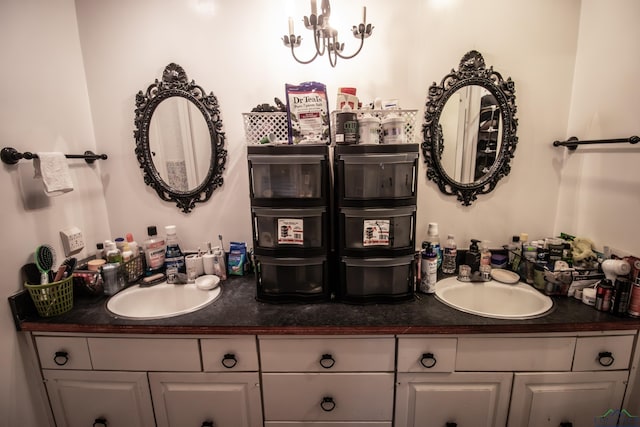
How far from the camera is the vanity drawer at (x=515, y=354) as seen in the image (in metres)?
1.08

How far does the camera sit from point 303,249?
3.94 ft

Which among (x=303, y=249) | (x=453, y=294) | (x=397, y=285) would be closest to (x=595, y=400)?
(x=453, y=294)

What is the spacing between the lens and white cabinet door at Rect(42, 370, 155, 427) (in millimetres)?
1157

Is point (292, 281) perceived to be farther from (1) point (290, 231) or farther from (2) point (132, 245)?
(2) point (132, 245)

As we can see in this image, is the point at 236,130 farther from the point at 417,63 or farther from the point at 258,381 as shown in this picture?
the point at 258,381

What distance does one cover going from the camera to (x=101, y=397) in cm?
118

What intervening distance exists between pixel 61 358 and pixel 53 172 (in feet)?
2.61

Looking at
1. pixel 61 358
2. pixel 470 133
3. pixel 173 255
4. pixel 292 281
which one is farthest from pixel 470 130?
pixel 61 358

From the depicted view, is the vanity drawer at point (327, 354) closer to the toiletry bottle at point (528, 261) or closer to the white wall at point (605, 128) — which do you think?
the toiletry bottle at point (528, 261)

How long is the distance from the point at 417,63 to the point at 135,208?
5.80 ft

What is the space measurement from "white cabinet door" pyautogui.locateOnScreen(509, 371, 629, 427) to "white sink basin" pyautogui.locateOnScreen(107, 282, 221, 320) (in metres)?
1.40

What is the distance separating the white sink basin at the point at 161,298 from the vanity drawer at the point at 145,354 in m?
0.22

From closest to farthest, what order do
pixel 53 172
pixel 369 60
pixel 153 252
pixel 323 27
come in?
pixel 323 27
pixel 53 172
pixel 369 60
pixel 153 252

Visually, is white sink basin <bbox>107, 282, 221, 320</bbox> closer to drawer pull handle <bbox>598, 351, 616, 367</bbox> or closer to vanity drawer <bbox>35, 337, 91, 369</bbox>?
vanity drawer <bbox>35, 337, 91, 369</bbox>
